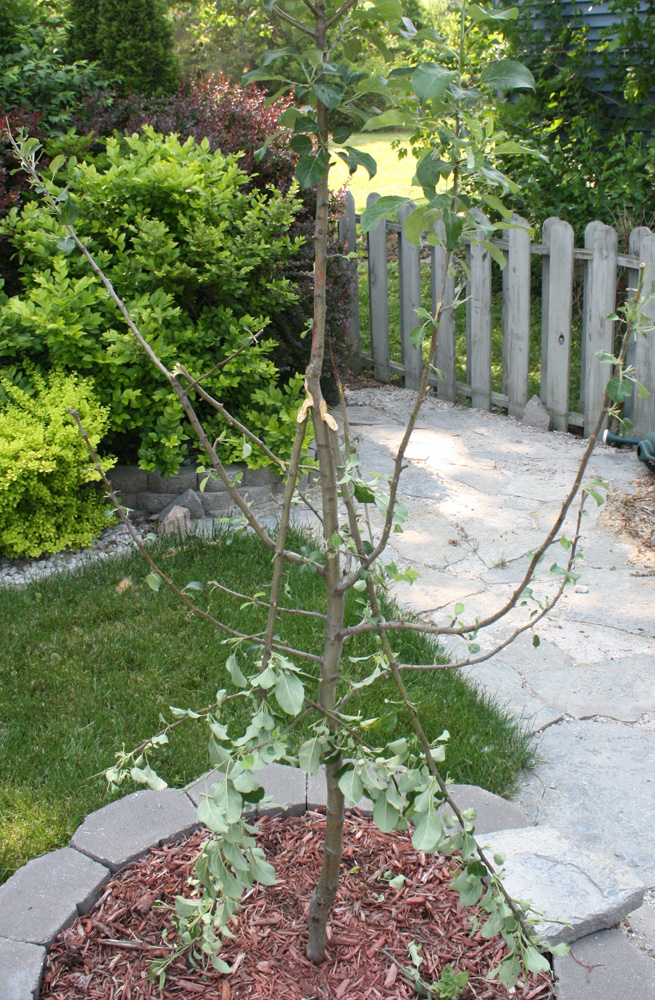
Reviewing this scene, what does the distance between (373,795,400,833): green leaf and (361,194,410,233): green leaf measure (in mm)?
949

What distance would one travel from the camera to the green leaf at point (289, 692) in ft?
4.75

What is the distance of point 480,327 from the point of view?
20.2 feet

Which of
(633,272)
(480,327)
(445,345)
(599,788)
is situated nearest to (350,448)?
(599,788)

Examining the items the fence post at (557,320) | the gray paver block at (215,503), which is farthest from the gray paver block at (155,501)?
the fence post at (557,320)

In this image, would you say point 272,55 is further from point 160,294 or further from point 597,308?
point 597,308

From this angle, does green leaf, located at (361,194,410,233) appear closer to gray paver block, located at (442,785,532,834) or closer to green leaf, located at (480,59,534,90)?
green leaf, located at (480,59,534,90)

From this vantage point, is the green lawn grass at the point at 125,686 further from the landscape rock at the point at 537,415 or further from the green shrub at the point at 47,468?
the landscape rock at the point at 537,415

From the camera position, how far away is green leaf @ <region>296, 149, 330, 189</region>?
144 cm

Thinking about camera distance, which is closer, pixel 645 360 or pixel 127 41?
pixel 645 360

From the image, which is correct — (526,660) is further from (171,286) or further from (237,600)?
(171,286)

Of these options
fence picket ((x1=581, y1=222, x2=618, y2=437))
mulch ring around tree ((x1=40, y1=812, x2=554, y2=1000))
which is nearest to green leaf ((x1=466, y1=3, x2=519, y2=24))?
mulch ring around tree ((x1=40, y1=812, x2=554, y2=1000))

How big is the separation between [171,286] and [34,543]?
1613 mm

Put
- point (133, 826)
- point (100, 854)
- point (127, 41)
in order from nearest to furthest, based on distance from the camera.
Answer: point (100, 854), point (133, 826), point (127, 41)

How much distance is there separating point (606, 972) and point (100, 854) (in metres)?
1.23
